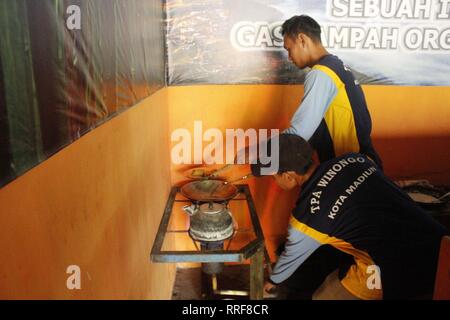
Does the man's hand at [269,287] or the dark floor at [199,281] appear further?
the dark floor at [199,281]

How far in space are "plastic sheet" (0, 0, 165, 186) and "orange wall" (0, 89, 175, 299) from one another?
46 millimetres

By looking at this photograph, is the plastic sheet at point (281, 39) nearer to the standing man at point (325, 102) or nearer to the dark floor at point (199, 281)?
the standing man at point (325, 102)

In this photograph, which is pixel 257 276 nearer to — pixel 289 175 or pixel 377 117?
pixel 289 175

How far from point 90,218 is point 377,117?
2.15 metres

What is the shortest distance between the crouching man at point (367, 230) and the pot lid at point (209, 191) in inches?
17.9

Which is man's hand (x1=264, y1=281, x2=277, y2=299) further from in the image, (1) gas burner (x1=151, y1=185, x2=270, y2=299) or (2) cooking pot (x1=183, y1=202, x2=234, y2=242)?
(2) cooking pot (x1=183, y1=202, x2=234, y2=242)

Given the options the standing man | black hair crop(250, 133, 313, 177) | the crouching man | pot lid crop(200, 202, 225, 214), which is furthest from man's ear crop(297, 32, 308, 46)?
pot lid crop(200, 202, 225, 214)

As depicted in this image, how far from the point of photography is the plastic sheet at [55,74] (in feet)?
1.70

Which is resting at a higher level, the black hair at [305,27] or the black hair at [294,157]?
the black hair at [305,27]

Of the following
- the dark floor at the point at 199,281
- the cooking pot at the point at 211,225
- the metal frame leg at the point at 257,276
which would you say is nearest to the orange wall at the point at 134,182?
the dark floor at the point at 199,281

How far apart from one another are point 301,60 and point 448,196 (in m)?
1.21

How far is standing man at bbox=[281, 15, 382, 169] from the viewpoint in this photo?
1.87m

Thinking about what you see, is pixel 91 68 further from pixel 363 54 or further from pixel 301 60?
pixel 363 54
